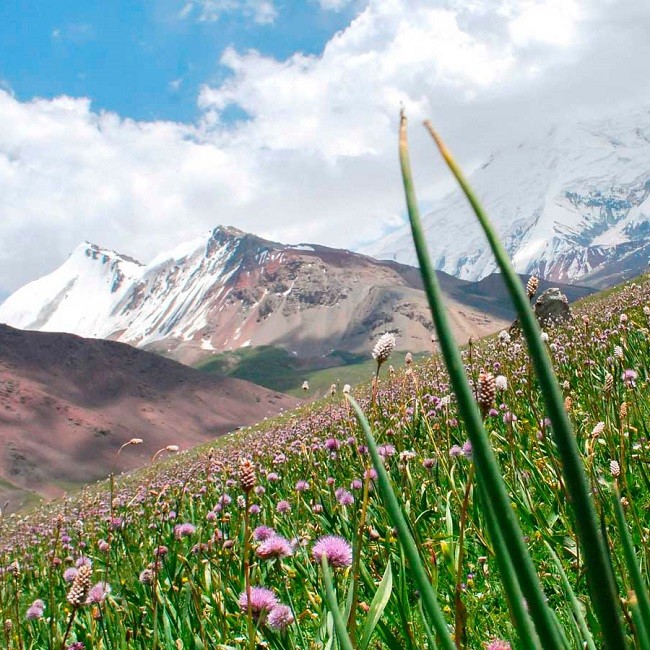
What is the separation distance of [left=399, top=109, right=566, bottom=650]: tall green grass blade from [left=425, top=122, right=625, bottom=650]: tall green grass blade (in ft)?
0.15

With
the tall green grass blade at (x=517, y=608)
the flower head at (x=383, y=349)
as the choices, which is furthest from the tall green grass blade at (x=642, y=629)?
the flower head at (x=383, y=349)

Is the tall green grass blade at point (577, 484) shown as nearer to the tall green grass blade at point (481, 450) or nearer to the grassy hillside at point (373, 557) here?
the tall green grass blade at point (481, 450)

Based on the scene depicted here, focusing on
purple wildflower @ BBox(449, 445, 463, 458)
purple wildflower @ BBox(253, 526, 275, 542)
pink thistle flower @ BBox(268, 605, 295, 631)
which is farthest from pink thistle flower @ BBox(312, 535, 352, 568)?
purple wildflower @ BBox(449, 445, 463, 458)

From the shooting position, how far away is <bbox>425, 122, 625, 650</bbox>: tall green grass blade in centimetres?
46

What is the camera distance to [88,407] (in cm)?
16450

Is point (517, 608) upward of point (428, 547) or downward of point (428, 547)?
upward

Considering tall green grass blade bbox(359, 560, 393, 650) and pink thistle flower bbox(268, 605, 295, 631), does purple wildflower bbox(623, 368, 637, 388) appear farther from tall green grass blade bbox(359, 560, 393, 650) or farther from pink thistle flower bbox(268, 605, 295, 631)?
tall green grass blade bbox(359, 560, 393, 650)

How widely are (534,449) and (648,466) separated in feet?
2.83

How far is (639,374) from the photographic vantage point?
5.42 metres

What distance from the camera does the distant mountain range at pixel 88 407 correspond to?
4734 inches

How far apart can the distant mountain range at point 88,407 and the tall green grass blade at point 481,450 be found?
116m

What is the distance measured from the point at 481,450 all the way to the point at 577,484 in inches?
3.2

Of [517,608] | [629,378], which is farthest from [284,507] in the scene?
[517,608]

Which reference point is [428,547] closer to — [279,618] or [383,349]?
[279,618]
